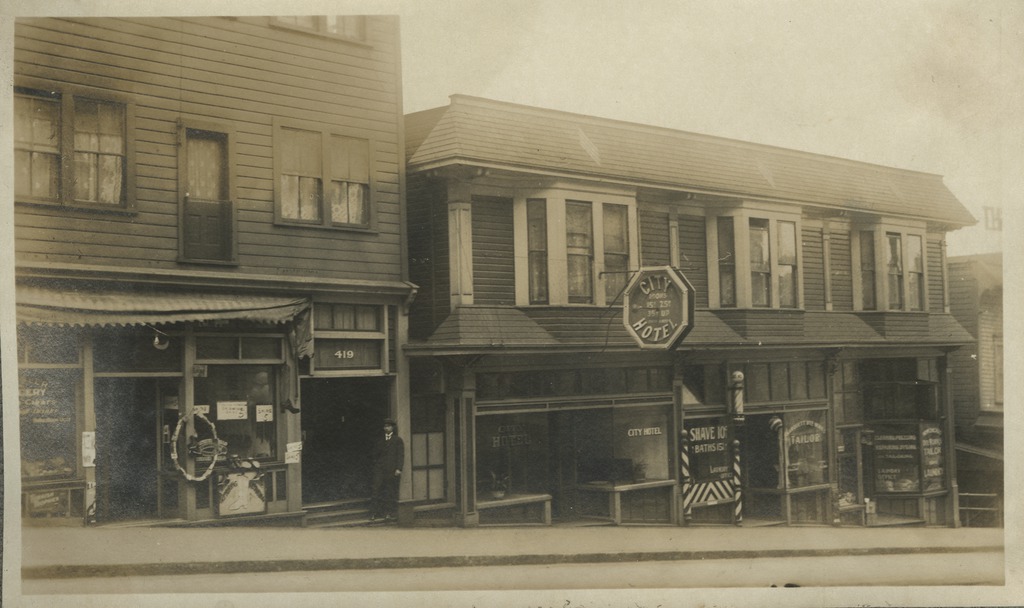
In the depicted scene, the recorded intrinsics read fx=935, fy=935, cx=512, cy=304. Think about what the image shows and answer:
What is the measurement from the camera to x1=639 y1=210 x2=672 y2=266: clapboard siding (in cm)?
1063

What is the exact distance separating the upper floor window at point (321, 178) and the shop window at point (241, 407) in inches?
Result: 62.6

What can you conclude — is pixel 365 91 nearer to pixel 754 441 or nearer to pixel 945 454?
pixel 754 441

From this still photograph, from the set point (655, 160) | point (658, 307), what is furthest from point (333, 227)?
point (655, 160)

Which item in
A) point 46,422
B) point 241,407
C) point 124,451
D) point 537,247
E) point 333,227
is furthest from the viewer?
point 537,247

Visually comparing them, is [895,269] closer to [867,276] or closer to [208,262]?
[867,276]

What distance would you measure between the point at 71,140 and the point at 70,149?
0.26 ft

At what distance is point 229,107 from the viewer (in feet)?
29.8

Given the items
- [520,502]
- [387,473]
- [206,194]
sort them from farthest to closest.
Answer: [520,502]
[387,473]
[206,194]

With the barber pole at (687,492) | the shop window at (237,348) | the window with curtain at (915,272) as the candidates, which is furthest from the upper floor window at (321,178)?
the window with curtain at (915,272)

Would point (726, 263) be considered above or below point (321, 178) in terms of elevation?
below

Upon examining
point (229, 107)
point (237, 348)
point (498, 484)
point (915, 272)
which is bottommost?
point (498, 484)

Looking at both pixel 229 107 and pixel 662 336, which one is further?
pixel 662 336

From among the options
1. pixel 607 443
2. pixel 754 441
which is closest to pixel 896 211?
pixel 754 441

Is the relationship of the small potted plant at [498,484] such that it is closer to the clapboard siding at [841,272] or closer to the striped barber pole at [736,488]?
the striped barber pole at [736,488]
